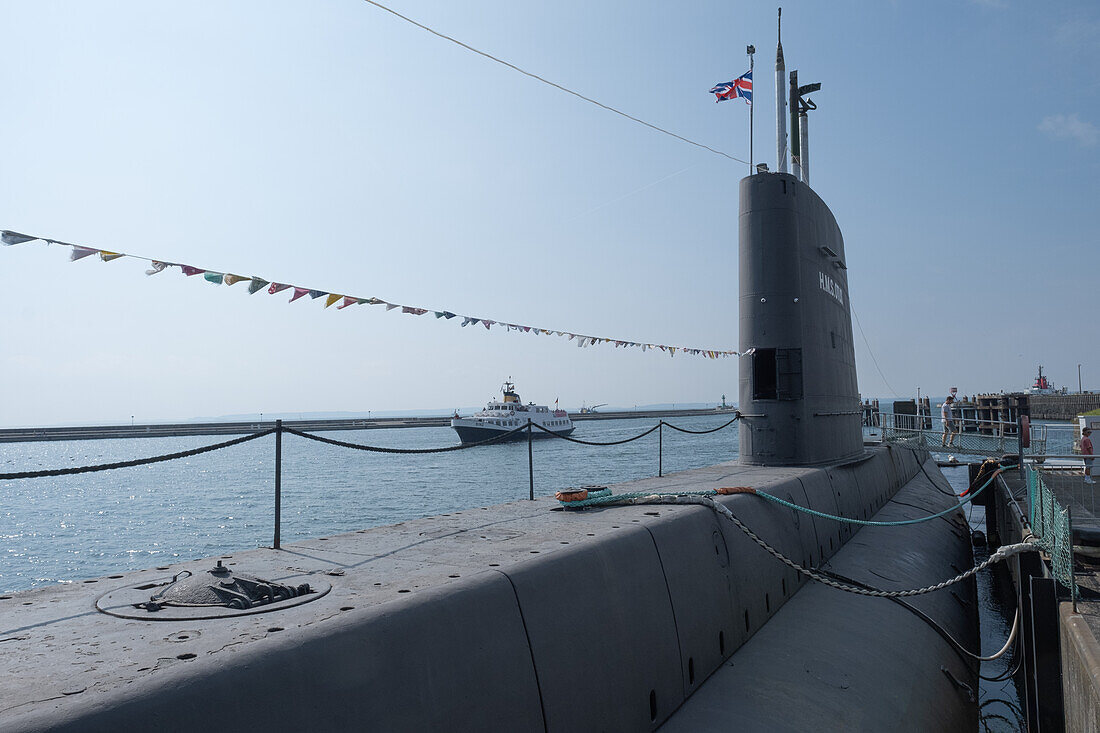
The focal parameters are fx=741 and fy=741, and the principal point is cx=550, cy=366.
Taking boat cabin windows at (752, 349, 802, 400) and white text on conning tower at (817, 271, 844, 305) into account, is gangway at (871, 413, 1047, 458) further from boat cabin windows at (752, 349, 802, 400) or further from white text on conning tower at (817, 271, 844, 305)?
boat cabin windows at (752, 349, 802, 400)

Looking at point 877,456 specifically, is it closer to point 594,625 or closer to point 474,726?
point 594,625

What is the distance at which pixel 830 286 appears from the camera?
11.8 meters

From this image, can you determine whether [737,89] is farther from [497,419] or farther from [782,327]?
[497,419]

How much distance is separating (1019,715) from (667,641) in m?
6.38

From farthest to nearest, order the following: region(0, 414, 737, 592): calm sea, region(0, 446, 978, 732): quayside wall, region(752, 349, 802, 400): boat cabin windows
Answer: region(0, 414, 737, 592): calm sea, region(752, 349, 802, 400): boat cabin windows, region(0, 446, 978, 732): quayside wall

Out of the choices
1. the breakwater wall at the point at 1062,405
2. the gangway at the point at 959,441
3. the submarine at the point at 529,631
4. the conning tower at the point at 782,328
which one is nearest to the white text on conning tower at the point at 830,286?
the conning tower at the point at 782,328

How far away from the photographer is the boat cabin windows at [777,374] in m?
10.5

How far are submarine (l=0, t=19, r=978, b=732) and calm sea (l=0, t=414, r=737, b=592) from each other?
34.6ft

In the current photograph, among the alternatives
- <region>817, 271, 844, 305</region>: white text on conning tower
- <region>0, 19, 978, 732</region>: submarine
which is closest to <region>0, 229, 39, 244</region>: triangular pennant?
<region>0, 19, 978, 732</region>: submarine

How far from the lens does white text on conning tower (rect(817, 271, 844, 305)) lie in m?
11.2

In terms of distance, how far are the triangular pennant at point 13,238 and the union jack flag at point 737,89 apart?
1039cm

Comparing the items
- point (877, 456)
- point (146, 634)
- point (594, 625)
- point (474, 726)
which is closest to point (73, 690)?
point (146, 634)

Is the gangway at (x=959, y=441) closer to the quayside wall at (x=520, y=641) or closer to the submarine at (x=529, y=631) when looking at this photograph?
the submarine at (x=529, y=631)

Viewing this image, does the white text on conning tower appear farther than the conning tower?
Yes
